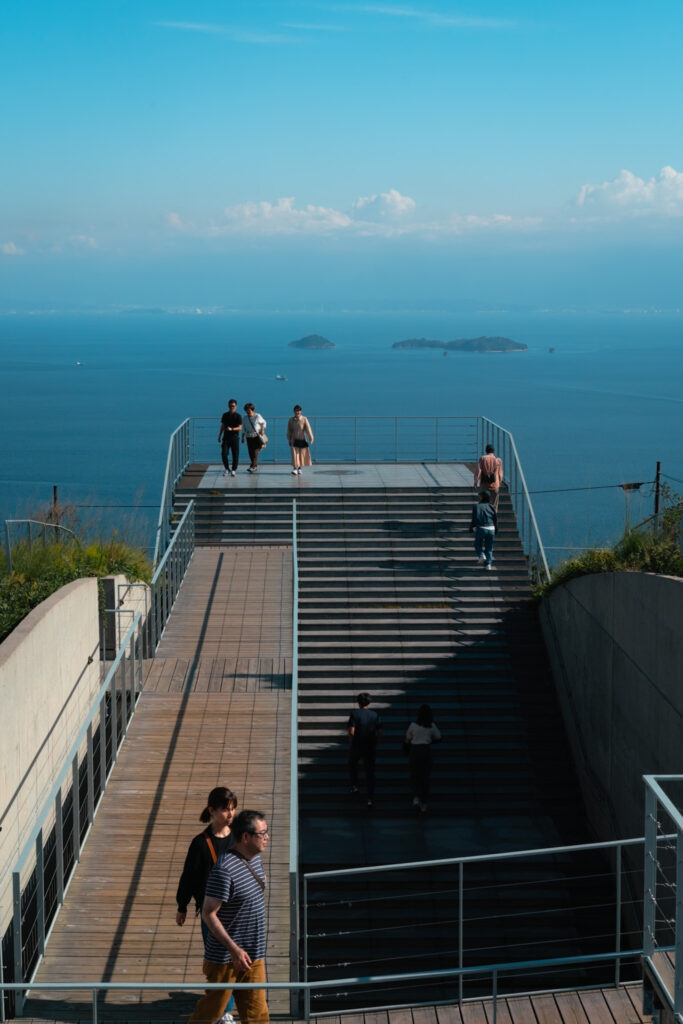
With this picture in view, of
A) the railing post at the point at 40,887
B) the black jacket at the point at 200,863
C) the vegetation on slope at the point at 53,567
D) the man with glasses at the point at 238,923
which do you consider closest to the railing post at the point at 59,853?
the railing post at the point at 40,887

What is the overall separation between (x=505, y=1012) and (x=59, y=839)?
10.7 feet

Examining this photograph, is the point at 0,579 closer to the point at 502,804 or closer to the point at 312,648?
the point at 312,648

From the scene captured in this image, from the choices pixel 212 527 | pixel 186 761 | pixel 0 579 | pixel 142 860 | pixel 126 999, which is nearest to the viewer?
pixel 126 999

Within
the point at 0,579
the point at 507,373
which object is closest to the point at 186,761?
the point at 0,579

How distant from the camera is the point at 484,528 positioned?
19.0 metres

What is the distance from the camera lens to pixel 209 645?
14.7 metres

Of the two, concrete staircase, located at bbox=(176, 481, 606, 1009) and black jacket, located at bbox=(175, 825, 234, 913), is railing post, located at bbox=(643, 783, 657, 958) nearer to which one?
black jacket, located at bbox=(175, 825, 234, 913)

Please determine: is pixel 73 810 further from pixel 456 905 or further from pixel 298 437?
pixel 298 437

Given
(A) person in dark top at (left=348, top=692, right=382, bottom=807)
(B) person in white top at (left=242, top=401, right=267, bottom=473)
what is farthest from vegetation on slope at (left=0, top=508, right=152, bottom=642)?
(B) person in white top at (left=242, top=401, right=267, bottom=473)

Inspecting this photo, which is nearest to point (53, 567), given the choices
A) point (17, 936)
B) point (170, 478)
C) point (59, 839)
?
point (170, 478)

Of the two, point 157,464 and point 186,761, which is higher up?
point 186,761

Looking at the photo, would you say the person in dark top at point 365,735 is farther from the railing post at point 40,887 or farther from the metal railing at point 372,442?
the metal railing at point 372,442

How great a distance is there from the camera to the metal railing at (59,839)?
7.46m

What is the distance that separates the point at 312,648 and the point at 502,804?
3938mm
